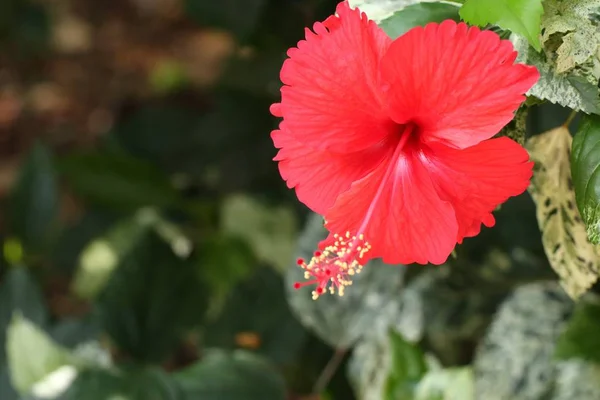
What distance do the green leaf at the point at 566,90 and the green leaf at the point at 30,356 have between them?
81cm

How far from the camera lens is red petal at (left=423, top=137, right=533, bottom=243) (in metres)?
0.53

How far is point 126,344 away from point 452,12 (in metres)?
0.80

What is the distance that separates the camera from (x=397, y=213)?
561 millimetres

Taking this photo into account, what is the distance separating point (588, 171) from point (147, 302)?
2.62ft

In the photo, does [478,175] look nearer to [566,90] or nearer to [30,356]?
[566,90]

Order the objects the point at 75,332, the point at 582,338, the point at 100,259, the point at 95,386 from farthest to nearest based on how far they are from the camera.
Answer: the point at 100,259
the point at 75,332
the point at 95,386
the point at 582,338

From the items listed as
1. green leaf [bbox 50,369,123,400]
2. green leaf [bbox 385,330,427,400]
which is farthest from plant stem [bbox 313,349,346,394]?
green leaf [bbox 50,369,123,400]

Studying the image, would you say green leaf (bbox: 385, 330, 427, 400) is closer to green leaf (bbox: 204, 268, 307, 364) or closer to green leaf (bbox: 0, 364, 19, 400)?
green leaf (bbox: 204, 268, 307, 364)

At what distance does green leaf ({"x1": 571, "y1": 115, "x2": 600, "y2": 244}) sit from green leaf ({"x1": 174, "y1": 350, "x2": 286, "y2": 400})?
603 mm

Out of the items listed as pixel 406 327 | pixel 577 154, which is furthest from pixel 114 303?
pixel 577 154

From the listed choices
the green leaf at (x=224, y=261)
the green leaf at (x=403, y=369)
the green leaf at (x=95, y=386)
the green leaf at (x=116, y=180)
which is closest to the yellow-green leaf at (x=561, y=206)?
the green leaf at (x=403, y=369)

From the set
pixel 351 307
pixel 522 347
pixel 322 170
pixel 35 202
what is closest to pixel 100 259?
pixel 35 202

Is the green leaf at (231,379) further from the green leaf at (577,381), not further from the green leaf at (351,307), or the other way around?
the green leaf at (577,381)

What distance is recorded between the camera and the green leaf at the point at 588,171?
0.56m
